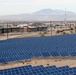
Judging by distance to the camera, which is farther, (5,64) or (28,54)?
(28,54)

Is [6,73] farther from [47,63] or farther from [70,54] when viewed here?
[70,54]

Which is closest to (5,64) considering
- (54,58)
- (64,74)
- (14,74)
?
(54,58)

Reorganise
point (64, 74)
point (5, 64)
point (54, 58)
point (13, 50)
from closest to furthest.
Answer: point (64, 74)
point (5, 64)
point (54, 58)
point (13, 50)

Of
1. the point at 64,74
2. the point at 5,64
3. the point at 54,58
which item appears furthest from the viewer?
the point at 54,58

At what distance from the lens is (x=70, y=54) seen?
20.0 m

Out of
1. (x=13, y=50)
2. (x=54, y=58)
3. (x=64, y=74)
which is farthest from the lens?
(x=13, y=50)

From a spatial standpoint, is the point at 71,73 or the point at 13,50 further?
the point at 13,50

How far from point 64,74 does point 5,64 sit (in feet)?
28.0

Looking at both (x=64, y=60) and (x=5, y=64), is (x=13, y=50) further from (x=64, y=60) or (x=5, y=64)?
(x=64, y=60)

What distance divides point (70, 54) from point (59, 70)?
28.3ft

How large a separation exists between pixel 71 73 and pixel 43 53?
9.47m

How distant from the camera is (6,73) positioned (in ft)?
38.1

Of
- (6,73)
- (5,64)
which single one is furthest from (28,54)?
(6,73)

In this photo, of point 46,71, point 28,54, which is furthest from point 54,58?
point 46,71
